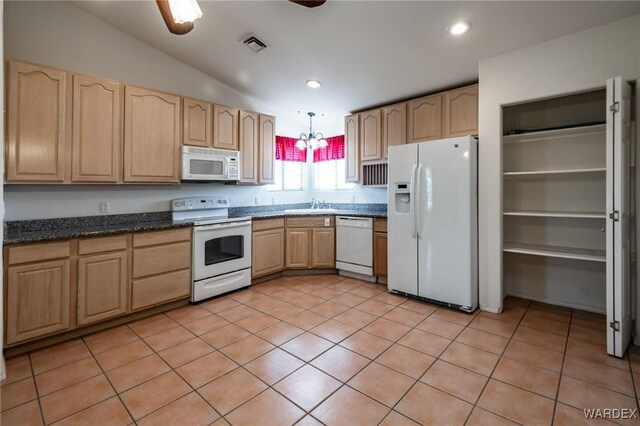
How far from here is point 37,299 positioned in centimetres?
229

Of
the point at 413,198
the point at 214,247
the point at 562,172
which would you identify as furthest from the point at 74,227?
the point at 562,172

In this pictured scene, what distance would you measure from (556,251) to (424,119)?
1969mm

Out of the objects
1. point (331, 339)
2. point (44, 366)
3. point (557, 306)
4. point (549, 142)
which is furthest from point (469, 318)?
point (44, 366)

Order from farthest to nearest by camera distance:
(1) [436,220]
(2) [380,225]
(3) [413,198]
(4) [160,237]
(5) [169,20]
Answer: (2) [380,225] < (3) [413,198] < (1) [436,220] < (4) [160,237] < (5) [169,20]

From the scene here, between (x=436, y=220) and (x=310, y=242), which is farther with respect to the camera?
(x=310, y=242)

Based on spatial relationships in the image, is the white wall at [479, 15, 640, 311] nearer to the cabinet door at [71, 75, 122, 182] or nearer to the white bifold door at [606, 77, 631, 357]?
the white bifold door at [606, 77, 631, 357]

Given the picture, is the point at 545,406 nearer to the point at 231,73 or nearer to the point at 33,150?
the point at 33,150

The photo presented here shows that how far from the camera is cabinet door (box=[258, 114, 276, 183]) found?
421 centimetres

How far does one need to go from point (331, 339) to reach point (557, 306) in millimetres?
2450

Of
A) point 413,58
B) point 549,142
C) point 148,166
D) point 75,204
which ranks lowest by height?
point 75,204

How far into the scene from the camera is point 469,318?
2904mm

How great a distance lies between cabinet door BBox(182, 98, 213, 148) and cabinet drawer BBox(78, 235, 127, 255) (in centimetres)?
127

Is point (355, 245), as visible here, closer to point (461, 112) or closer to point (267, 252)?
point (267, 252)

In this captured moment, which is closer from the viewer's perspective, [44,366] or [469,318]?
[44,366]
